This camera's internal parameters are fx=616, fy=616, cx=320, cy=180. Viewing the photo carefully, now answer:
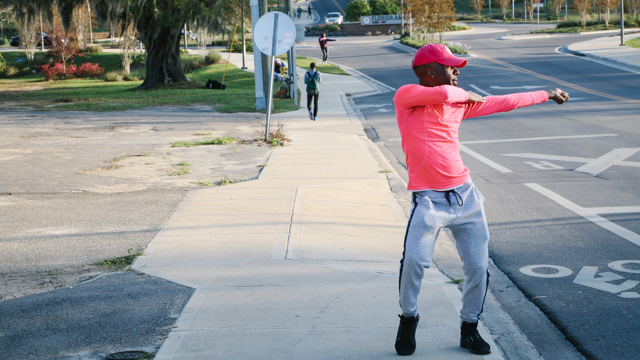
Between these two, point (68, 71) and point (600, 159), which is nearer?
point (600, 159)

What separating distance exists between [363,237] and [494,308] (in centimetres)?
204

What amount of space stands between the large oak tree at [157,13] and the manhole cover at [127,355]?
72.2ft

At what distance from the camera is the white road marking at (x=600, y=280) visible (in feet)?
16.4

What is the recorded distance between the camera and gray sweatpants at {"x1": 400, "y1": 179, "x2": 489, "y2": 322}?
3604mm

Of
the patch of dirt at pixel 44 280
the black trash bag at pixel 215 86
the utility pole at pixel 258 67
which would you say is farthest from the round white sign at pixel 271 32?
the black trash bag at pixel 215 86

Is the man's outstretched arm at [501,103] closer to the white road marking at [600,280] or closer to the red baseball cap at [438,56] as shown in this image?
the red baseball cap at [438,56]

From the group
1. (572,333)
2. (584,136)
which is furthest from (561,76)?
(572,333)

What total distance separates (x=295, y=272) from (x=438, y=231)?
1.99m

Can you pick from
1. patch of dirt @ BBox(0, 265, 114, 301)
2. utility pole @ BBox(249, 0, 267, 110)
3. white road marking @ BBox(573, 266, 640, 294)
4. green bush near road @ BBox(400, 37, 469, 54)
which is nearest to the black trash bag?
utility pole @ BBox(249, 0, 267, 110)

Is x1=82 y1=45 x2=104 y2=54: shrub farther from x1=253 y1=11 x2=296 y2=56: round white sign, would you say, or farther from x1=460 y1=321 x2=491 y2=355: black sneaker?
x1=460 y1=321 x2=491 y2=355: black sneaker

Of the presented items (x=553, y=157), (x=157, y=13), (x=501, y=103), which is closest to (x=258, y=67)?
(x=157, y=13)

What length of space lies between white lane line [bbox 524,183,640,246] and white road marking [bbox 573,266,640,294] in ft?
3.44

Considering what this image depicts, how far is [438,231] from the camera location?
365cm

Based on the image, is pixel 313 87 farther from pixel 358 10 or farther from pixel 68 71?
pixel 358 10
